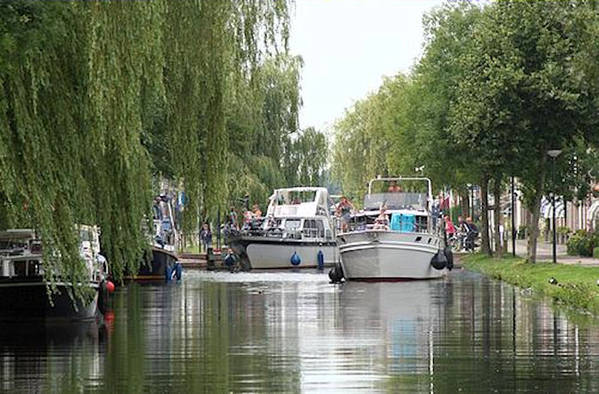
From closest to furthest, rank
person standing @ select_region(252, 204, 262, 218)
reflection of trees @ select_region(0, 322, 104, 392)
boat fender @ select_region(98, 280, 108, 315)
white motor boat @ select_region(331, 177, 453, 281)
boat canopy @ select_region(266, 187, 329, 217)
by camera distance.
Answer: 1. reflection of trees @ select_region(0, 322, 104, 392)
2. boat fender @ select_region(98, 280, 108, 315)
3. white motor boat @ select_region(331, 177, 453, 281)
4. boat canopy @ select_region(266, 187, 329, 217)
5. person standing @ select_region(252, 204, 262, 218)

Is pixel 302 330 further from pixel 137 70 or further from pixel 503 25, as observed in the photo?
pixel 503 25

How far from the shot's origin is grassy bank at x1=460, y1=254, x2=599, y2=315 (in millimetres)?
34188

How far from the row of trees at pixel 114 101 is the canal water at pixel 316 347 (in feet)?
6.28

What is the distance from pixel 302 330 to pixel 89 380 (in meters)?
9.43

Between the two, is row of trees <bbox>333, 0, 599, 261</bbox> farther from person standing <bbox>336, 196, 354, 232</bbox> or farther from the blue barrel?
the blue barrel

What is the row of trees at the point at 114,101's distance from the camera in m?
Result: 16.2

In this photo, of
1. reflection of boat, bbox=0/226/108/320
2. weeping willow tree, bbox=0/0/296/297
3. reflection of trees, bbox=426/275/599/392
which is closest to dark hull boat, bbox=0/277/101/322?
reflection of boat, bbox=0/226/108/320

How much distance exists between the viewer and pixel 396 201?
6188 cm

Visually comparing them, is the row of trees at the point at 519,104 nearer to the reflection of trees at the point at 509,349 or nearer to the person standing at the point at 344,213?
the person standing at the point at 344,213

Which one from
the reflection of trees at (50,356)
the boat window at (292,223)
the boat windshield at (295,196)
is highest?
the boat windshield at (295,196)

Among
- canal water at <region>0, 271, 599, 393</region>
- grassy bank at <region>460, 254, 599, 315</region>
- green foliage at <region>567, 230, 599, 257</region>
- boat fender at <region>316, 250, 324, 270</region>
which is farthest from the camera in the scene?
boat fender at <region>316, 250, 324, 270</region>

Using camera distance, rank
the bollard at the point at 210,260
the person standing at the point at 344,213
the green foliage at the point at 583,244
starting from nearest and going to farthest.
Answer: the green foliage at the point at 583,244
the person standing at the point at 344,213
the bollard at the point at 210,260

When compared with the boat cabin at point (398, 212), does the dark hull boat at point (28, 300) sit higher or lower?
lower

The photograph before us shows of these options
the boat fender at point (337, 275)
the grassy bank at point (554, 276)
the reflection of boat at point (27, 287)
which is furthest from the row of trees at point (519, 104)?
the reflection of boat at point (27, 287)
